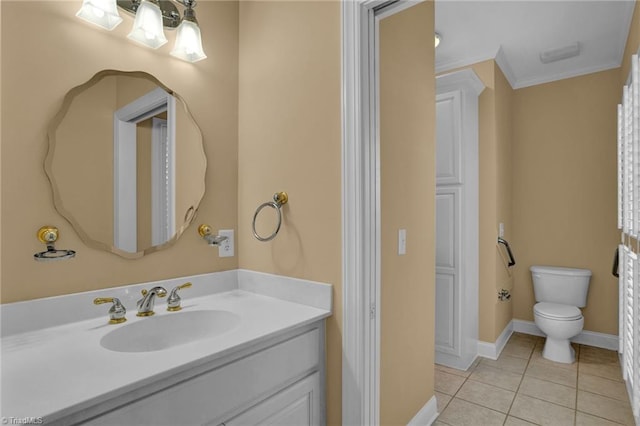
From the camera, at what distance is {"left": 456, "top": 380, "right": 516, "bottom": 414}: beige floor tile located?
7.19ft

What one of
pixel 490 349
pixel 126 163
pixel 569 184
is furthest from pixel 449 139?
pixel 126 163

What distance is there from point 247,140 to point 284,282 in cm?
71

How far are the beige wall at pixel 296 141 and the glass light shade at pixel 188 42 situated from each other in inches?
10.9

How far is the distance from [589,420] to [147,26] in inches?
119

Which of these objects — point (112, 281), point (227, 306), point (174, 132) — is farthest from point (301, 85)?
point (112, 281)

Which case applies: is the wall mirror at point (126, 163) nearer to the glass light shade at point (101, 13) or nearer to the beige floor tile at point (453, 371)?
the glass light shade at point (101, 13)

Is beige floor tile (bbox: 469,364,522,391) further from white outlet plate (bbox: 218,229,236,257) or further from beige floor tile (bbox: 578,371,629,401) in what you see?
white outlet plate (bbox: 218,229,236,257)

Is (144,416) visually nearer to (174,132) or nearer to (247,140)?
(174,132)

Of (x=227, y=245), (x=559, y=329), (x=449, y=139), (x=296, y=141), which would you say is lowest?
(x=559, y=329)

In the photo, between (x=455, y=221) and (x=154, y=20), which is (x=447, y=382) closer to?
(x=455, y=221)

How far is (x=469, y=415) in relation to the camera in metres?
2.08

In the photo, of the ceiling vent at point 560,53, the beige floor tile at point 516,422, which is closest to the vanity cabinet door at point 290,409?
the beige floor tile at point 516,422

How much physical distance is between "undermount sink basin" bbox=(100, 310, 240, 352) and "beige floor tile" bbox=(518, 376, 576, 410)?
2.15 m

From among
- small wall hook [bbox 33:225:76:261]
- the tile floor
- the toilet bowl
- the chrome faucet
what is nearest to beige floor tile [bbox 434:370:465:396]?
the tile floor
